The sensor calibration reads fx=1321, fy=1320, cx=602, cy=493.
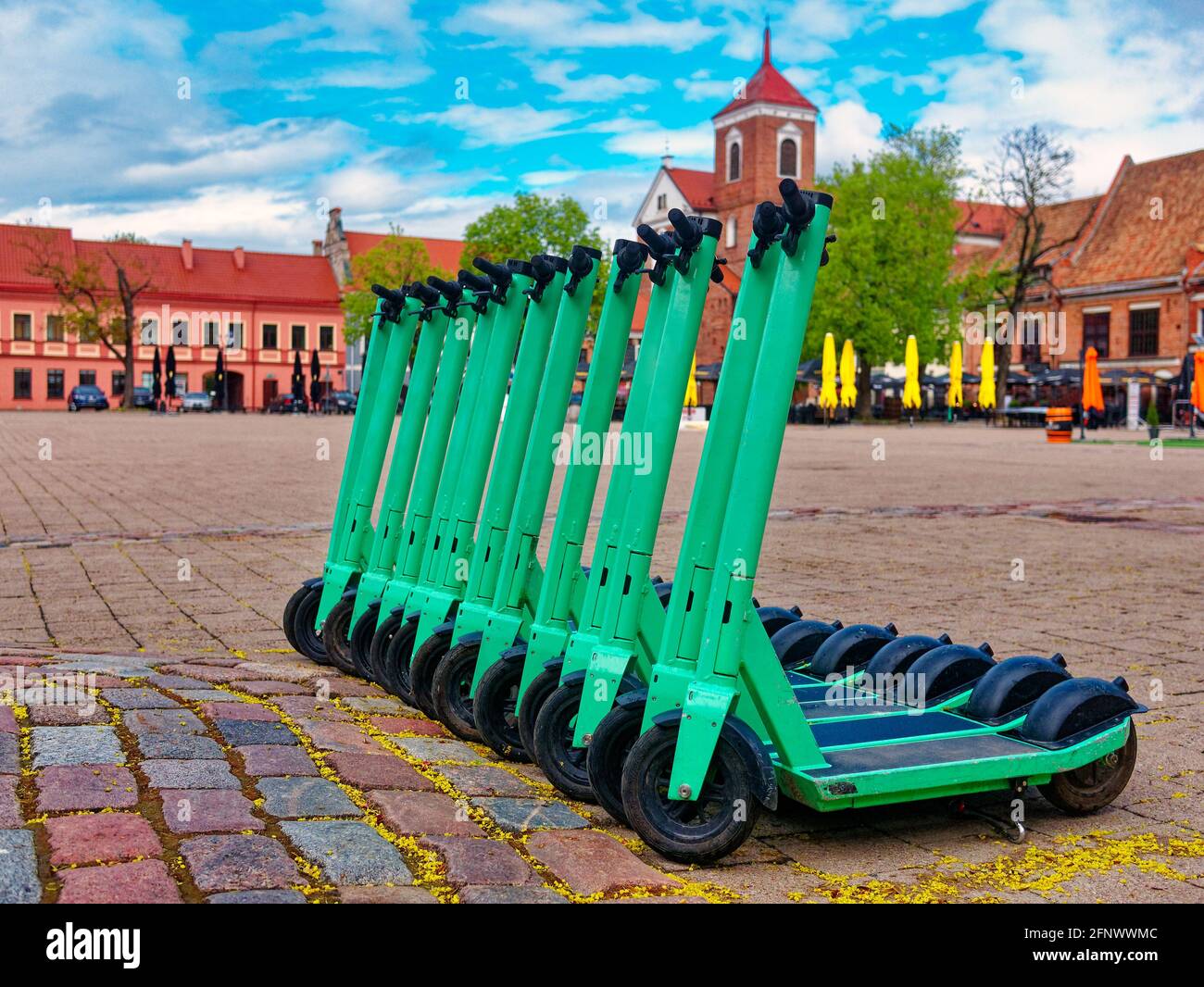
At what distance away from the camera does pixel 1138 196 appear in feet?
215

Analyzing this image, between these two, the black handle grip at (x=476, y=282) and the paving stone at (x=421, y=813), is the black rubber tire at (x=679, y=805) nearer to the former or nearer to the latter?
the paving stone at (x=421, y=813)

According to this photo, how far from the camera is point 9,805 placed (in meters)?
3.24

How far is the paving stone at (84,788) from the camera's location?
328 centimetres

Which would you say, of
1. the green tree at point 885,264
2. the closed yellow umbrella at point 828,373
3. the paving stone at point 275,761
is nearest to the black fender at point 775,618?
the paving stone at point 275,761

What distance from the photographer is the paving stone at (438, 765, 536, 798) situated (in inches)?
Result: 150

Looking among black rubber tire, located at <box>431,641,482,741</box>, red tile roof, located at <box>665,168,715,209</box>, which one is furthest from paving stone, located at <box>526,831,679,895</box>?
red tile roof, located at <box>665,168,715,209</box>

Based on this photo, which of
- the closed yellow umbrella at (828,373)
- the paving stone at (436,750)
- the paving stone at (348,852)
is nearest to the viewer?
the paving stone at (348,852)

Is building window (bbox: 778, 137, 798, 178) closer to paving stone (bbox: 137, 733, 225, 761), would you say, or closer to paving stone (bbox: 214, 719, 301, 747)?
paving stone (bbox: 214, 719, 301, 747)

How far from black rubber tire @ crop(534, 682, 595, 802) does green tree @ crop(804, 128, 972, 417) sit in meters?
52.7

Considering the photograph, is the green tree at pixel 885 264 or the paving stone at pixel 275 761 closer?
the paving stone at pixel 275 761

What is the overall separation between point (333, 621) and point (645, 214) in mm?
97223

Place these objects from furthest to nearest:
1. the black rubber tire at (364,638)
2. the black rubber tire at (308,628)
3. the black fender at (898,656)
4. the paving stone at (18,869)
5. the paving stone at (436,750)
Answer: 1. the black rubber tire at (308,628)
2. the black rubber tire at (364,638)
3. the black fender at (898,656)
4. the paving stone at (436,750)
5. the paving stone at (18,869)

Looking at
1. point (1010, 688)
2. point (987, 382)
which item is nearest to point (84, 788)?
point (1010, 688)

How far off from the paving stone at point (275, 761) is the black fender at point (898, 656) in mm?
1852
